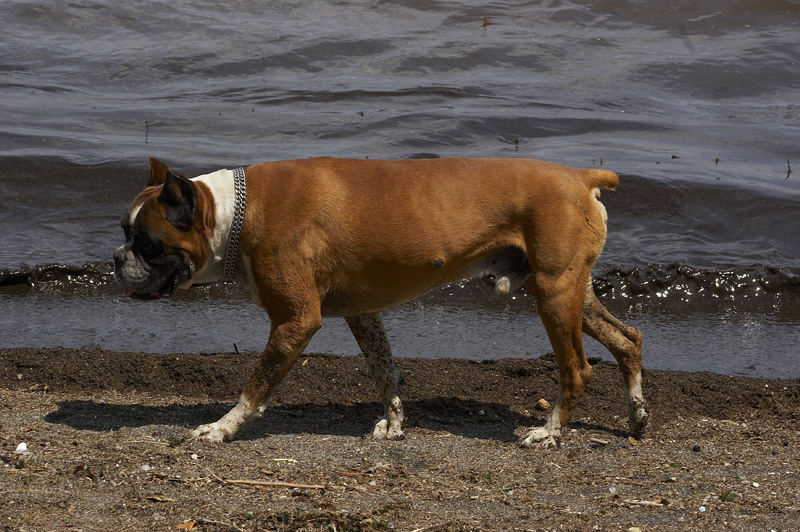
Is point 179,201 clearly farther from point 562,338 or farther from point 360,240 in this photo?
point 562,338

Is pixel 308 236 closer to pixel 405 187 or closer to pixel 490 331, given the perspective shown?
pixel 405 187

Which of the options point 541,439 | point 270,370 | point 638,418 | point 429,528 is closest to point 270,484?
point 429,528

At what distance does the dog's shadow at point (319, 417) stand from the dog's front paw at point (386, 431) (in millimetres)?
143

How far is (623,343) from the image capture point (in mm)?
6191

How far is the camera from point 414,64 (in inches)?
714

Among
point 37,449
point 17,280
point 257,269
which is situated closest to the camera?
point 37,449

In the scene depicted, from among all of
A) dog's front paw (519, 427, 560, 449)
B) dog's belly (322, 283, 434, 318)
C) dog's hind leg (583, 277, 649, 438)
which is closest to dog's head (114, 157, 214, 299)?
dog's belly (322, 283, 434, 318)

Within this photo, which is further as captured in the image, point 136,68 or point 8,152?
point 136,68

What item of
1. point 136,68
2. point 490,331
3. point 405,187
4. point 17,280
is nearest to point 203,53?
point 136,68

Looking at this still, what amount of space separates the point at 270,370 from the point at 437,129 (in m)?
9.08

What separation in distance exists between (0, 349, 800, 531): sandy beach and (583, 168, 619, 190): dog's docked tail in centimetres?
144

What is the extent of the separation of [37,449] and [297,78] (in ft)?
43.0

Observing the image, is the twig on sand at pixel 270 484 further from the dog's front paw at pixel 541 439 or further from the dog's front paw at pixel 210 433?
the dog's front paw at pixel 541 439

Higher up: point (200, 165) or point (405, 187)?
point (405, 187)
